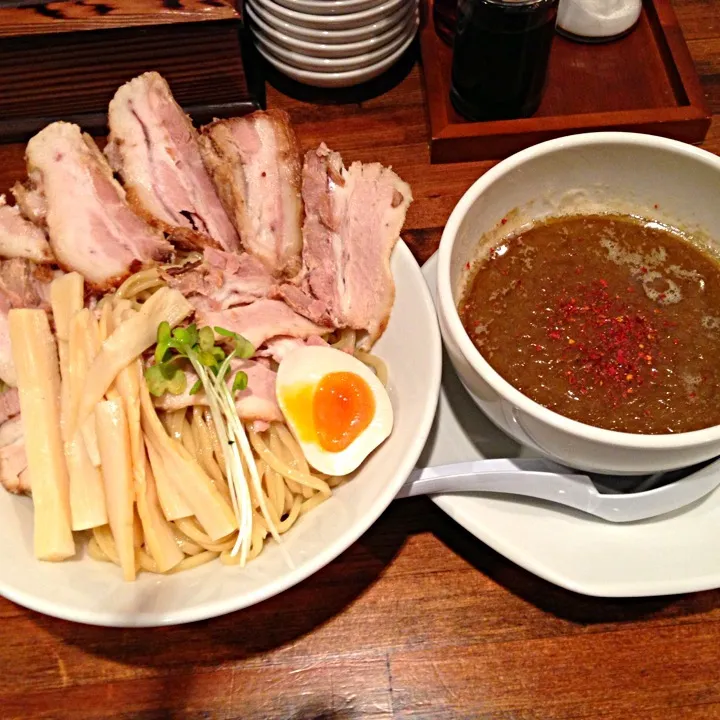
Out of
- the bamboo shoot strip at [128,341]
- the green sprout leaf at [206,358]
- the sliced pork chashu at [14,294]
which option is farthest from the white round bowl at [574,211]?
the sliced pork chashu at [14,294]

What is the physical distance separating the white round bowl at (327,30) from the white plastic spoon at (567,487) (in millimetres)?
1351

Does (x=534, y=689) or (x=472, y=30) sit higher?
(x=472, y=30)

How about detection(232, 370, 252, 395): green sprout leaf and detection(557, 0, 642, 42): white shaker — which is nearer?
detection(232, 370, 252, 395): green sprout leaf

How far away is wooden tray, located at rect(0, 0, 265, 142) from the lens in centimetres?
178

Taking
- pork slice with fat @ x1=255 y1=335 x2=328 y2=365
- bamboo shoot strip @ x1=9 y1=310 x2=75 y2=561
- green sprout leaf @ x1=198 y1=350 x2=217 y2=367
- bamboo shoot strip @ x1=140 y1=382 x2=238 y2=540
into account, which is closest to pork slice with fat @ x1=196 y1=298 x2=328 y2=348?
pork slice with fat @ x1=255 y1=335 x2=328 y2=365

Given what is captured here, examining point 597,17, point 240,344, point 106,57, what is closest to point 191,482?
point 240,344

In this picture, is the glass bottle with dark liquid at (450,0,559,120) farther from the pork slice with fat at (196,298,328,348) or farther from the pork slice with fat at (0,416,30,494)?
the pork slice with fat at (0,416,30,494)

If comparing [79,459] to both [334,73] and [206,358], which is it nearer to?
[206,358]

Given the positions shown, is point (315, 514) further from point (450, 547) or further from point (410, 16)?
point (410, 16)

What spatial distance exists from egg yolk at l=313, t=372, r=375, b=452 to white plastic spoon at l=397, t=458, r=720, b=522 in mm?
177

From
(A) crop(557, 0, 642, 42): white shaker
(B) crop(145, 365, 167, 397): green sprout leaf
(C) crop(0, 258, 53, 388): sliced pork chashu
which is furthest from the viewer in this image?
(A) crop(557, 0, 642, 42): white shaker

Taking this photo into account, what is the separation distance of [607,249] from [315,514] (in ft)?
2.92

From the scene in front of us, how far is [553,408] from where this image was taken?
4.32ft

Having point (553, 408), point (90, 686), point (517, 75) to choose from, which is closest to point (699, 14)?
point (517, 75)
